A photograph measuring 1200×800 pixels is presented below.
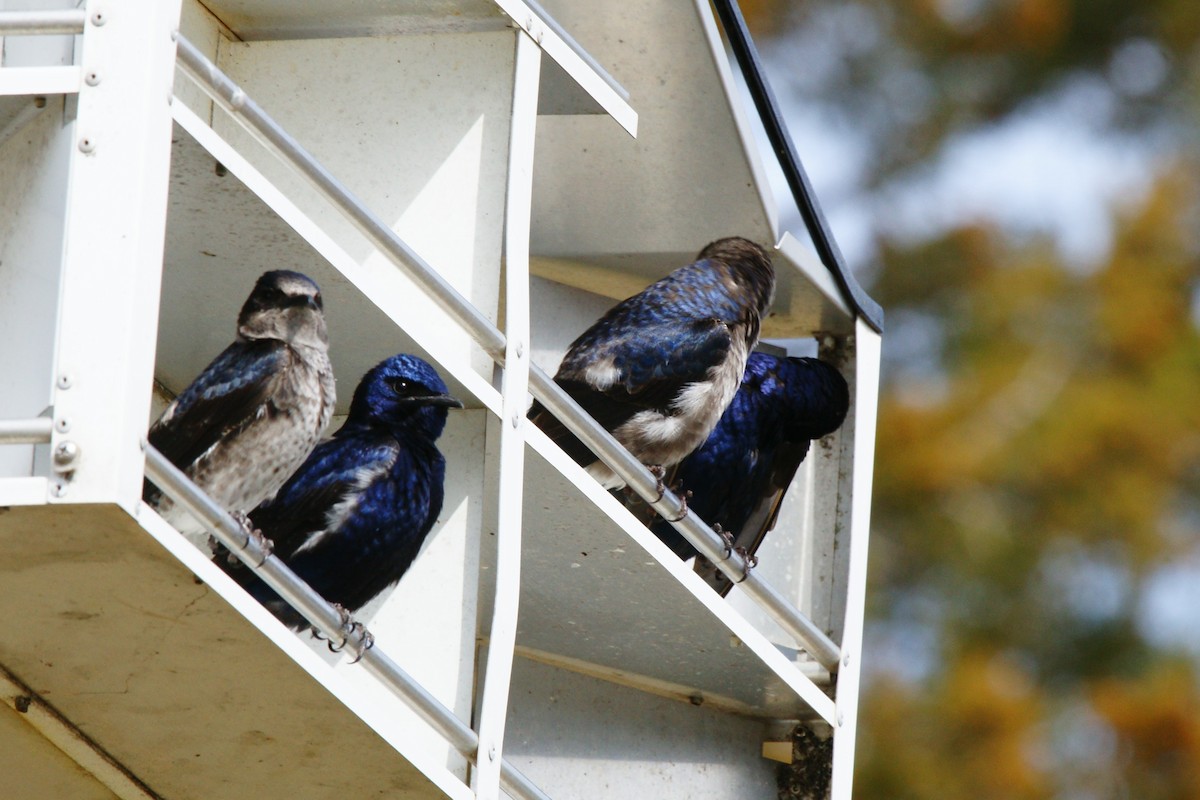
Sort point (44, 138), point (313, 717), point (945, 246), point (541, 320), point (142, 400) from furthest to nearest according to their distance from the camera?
1. point (945, 246)
2. point (541, 320)
3. point (313, 717)
4. point (44, 138)
5. point (142, 400)

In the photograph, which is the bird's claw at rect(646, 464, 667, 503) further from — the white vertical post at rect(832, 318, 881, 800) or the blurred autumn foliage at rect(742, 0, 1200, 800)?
the blurred autumn foliage at rect(742, 0, 1200, 800)

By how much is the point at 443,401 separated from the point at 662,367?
4.15ft

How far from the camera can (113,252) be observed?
390cm

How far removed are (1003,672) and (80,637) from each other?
37.4 ft

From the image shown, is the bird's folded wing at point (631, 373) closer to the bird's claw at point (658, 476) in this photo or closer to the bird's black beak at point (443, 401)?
the bird's claw at point (658, 476)

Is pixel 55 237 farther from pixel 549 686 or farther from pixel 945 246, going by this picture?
pixel 945 246

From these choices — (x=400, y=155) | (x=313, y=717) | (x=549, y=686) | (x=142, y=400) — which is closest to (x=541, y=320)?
(x=549, y=686)

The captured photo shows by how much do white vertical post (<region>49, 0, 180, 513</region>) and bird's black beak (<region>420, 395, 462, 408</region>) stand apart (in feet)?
5.21

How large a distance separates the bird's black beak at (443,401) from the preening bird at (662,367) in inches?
32.4

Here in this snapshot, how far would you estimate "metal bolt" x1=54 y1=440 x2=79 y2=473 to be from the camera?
3729 millimetres

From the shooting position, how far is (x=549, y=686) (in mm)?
6742

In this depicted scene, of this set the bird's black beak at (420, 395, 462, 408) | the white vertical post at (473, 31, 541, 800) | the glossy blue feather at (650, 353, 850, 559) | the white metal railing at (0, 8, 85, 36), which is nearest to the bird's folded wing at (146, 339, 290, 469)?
the bird's black beak at (420, 395, 462, 408)

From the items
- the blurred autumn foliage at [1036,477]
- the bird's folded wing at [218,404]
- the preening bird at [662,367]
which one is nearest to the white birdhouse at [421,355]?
the bird's folded wing at [218,404]

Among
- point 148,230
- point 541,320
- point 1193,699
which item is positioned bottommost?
point 148,230
